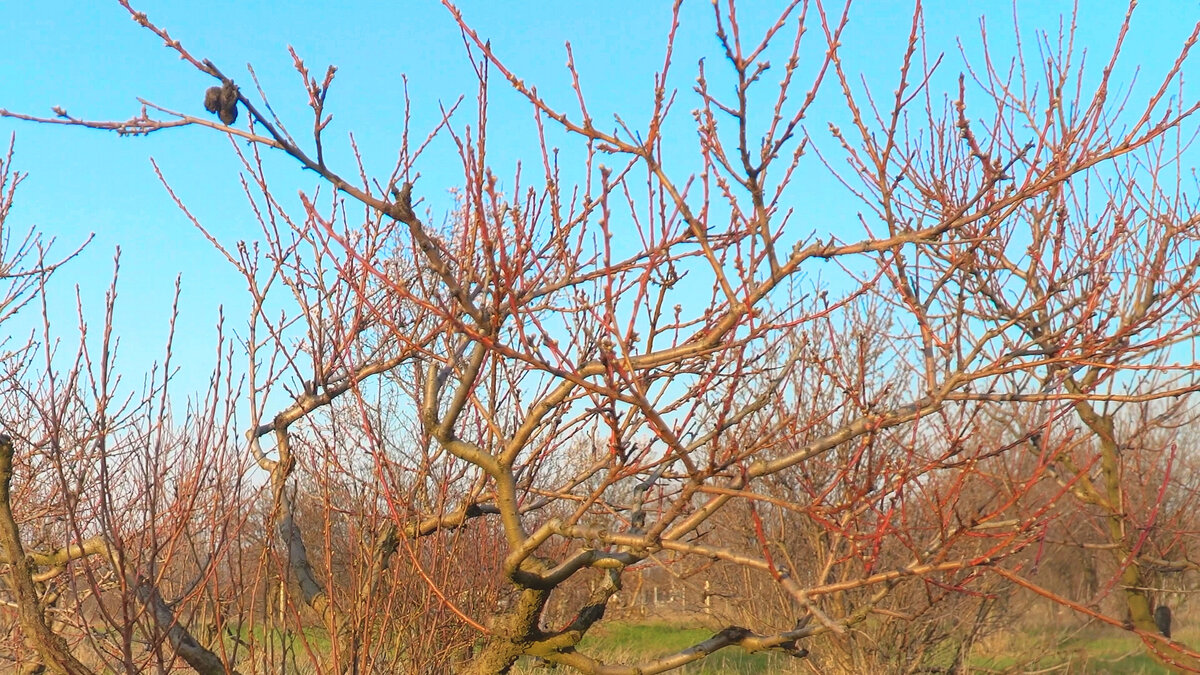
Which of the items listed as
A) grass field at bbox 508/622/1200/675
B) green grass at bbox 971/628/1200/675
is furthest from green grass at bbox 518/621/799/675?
green grass at bbox 971/628/1200/675

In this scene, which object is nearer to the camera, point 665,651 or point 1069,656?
point 1069,656

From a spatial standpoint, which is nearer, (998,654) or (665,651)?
(998,654)

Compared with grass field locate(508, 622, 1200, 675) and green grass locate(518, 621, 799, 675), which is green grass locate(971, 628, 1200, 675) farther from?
green grass locate(518, 621, 799, 675)

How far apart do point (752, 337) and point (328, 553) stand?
1.43 metres

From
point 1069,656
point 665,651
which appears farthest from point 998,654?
point 665,651

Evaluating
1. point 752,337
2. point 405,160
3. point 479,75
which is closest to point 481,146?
point 479,75

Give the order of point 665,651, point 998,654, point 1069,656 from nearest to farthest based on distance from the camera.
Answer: point 1069,656
point 998,654
point 665,651

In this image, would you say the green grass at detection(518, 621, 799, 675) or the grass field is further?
the green grass at detection(518, 621, 799, 675)

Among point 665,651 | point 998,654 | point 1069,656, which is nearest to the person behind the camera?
point 1069,656

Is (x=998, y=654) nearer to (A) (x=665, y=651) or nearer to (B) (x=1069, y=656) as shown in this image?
(B) (x=1069, y=656)

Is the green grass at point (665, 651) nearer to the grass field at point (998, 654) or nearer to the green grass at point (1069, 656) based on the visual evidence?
the grass field at point (998, 654)

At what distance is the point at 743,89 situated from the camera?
6.39 ft

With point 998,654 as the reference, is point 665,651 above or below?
above

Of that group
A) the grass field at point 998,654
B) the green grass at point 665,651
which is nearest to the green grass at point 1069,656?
the grass field at point 998,654
